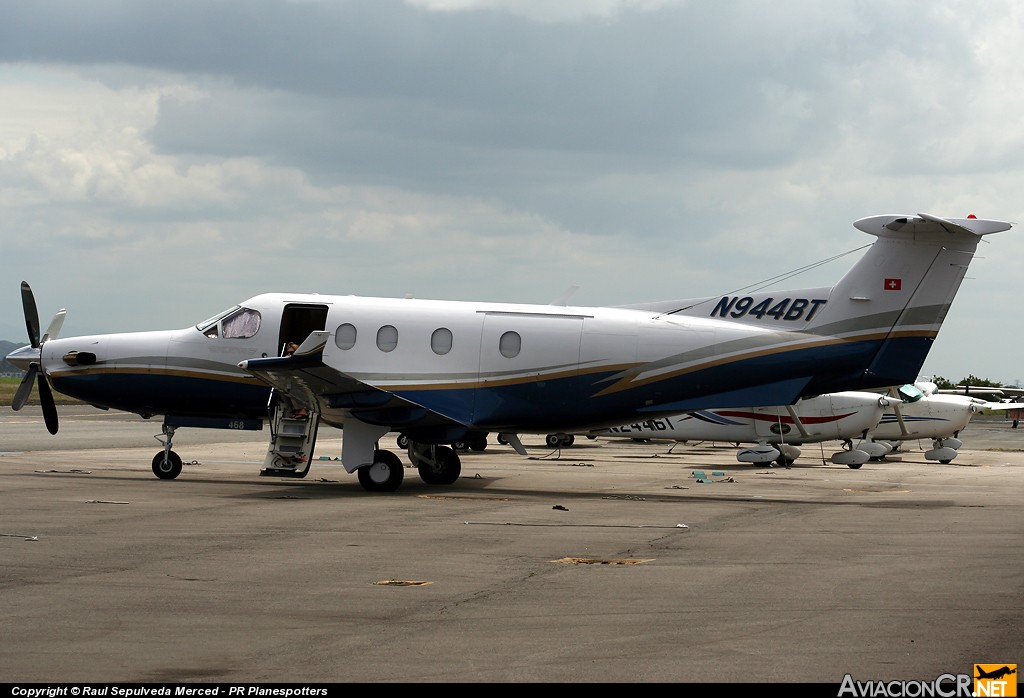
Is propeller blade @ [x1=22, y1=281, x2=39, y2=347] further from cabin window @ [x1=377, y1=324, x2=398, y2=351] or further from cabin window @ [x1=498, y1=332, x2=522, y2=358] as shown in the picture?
cabin window @ [x1=498, y1=332, x2=522, y2=358]

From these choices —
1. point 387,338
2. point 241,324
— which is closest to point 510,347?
point 387,338

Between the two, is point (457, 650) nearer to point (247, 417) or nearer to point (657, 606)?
point (657, 606)

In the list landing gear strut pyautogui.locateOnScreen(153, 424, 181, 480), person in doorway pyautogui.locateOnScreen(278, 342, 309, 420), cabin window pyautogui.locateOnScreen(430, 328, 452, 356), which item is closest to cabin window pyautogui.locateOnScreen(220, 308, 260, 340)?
person in doorway pyautogui.locateOnScreen(278, 342, 309, 420)

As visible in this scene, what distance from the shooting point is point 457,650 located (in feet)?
25.1

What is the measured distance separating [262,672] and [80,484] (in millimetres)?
15271

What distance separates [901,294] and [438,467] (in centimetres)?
951

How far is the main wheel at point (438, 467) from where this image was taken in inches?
888

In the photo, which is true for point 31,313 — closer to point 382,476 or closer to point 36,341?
point 36,341

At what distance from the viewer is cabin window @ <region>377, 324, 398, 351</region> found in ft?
69.6

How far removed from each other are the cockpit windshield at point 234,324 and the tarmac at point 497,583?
300cm

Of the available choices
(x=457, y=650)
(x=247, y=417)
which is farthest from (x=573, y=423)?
(x=457, y=650)

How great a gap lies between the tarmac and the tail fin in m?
2.68

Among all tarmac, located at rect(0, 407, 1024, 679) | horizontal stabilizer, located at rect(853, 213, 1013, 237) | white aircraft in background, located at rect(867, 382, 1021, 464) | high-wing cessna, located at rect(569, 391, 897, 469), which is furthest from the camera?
white aircraft in background, located at rect(867, 382, 1021, 464)

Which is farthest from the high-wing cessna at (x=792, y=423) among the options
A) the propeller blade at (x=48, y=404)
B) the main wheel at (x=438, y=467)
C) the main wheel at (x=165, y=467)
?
the propeller blade at (x=48, y=404)
